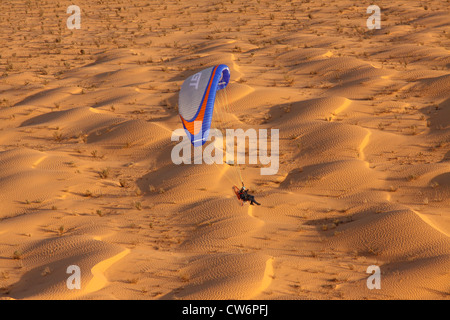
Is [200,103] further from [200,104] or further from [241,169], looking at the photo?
[241,169]

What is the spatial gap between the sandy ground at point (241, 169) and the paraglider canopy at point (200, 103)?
5.84 feet

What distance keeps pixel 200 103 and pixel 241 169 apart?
3.24m

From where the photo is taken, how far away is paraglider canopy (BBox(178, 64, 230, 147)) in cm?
937

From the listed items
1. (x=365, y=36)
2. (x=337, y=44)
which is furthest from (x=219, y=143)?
(x=365, y=36)

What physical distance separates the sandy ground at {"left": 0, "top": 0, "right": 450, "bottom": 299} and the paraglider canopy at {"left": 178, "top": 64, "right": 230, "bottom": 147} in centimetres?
178

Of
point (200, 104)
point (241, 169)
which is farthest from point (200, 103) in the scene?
point (241, 169)

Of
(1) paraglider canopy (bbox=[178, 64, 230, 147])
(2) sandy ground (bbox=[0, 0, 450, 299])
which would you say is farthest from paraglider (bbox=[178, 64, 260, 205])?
(2) sandy ground (bbox=[0, 0, 450, 299])

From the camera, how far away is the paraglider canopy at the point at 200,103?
9367mm

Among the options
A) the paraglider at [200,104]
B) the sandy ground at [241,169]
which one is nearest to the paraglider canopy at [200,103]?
the paraglider at [200,104]

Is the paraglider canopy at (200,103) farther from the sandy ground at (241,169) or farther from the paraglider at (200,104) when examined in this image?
the sandy ground at (241,169)

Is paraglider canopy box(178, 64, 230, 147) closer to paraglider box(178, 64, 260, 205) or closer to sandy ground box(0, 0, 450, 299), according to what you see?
paraglider box(178, 64, 260, 205)

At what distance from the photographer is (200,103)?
9.52m

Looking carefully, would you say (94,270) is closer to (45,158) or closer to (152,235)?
(152,235)

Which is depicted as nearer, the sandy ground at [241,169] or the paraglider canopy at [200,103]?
the sandy ground at [241,169]
